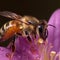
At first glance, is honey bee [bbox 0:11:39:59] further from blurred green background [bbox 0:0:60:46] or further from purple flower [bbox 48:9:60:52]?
blurred green background [bbox 0:0:60:46]

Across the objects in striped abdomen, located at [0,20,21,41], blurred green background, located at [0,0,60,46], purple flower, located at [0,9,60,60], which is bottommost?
purple flower, located at [0,9,60,60]

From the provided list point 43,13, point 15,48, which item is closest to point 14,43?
point 15,48

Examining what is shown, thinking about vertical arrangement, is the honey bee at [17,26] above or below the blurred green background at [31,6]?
below

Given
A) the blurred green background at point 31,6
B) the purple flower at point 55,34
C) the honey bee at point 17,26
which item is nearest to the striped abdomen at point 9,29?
the honey bee at point 17,26

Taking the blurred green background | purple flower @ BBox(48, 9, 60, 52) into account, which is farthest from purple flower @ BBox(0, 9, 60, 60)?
the blurred green background

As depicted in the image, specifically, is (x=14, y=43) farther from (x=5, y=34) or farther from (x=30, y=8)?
(x=30, y=8)

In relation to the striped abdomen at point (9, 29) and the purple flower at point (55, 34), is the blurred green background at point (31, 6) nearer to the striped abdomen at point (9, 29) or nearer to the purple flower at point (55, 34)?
the purple flower at point (55, 34)

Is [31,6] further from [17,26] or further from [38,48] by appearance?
[17,26]

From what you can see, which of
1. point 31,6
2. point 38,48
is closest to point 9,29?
point 38,48
